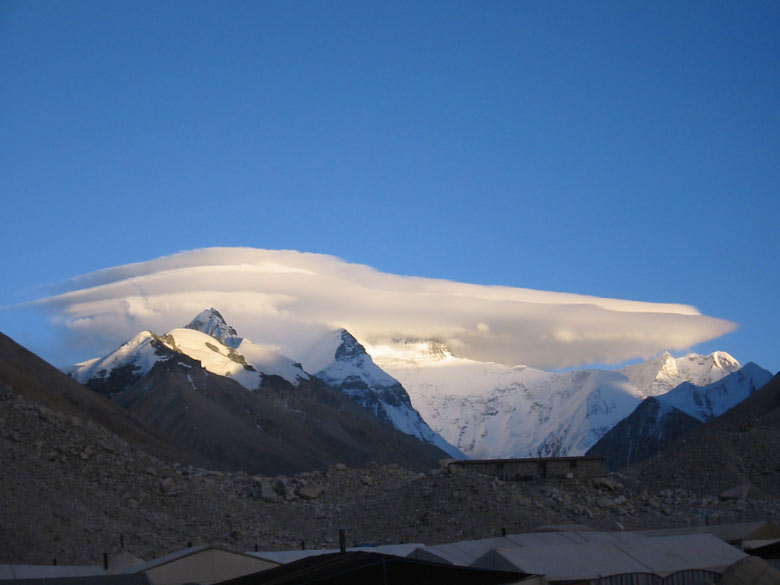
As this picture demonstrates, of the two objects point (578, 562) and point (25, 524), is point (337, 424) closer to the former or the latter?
point (25, 524)

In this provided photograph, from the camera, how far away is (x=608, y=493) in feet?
180

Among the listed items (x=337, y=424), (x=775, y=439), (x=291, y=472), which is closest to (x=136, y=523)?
(x=775, y=439)

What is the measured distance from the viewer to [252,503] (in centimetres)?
5356

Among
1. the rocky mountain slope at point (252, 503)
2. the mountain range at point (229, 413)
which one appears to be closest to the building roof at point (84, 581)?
the rocky mountain slope at point (252, 503)

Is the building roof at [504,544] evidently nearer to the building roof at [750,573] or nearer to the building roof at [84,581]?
the building roof at [750,573]

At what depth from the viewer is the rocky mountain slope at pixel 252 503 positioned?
42656mm

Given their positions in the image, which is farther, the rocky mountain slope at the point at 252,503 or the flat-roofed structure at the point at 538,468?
the flat-roofed structure at the point at 538,468

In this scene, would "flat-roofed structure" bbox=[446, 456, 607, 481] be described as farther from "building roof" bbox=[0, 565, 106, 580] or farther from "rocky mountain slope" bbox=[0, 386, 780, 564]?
"building roof" bbox=[0, 565, 106, 580]

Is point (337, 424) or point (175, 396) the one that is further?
point (337, 424)

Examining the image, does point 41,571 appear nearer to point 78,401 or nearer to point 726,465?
point 726,465

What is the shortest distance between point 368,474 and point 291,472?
74118 millimetres

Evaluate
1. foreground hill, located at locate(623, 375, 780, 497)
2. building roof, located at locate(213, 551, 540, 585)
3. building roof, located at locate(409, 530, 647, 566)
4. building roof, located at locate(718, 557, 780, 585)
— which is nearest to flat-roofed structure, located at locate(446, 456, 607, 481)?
foreground hill, located at locate(623, 375, 780, 497)

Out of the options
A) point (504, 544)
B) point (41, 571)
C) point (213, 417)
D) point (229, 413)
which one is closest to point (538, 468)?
point (504, 544)

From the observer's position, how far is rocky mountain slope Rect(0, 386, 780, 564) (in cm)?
4266
